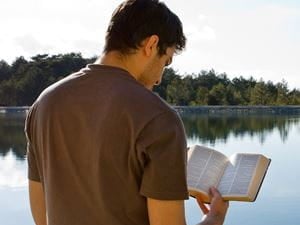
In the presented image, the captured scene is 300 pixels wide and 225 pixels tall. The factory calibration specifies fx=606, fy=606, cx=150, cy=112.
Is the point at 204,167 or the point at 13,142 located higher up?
the point at 204,167

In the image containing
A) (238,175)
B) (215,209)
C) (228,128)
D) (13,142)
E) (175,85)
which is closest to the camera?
(215,209)

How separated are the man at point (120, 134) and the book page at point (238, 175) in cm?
11

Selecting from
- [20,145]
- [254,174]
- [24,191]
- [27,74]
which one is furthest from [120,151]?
[27,74]

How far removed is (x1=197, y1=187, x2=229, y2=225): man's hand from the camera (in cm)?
97

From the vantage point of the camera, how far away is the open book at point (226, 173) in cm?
106

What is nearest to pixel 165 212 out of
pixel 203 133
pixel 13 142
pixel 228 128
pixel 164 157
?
pixel 164 157

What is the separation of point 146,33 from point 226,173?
370 millimetres

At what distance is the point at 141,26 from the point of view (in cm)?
88

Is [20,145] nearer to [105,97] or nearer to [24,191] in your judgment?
[24,191]

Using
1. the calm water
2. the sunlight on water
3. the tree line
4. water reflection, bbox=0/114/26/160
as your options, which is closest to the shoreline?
the tree line

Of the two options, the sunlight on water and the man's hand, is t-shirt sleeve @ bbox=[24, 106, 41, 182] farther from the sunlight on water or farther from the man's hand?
the sunlight on water

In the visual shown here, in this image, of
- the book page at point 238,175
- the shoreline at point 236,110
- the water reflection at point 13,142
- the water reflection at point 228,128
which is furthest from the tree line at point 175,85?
the book page at point 238,175

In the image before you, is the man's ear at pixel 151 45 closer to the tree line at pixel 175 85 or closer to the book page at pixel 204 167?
the book page at pixel 204 167

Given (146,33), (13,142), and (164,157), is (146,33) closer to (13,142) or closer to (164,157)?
(164,157)
